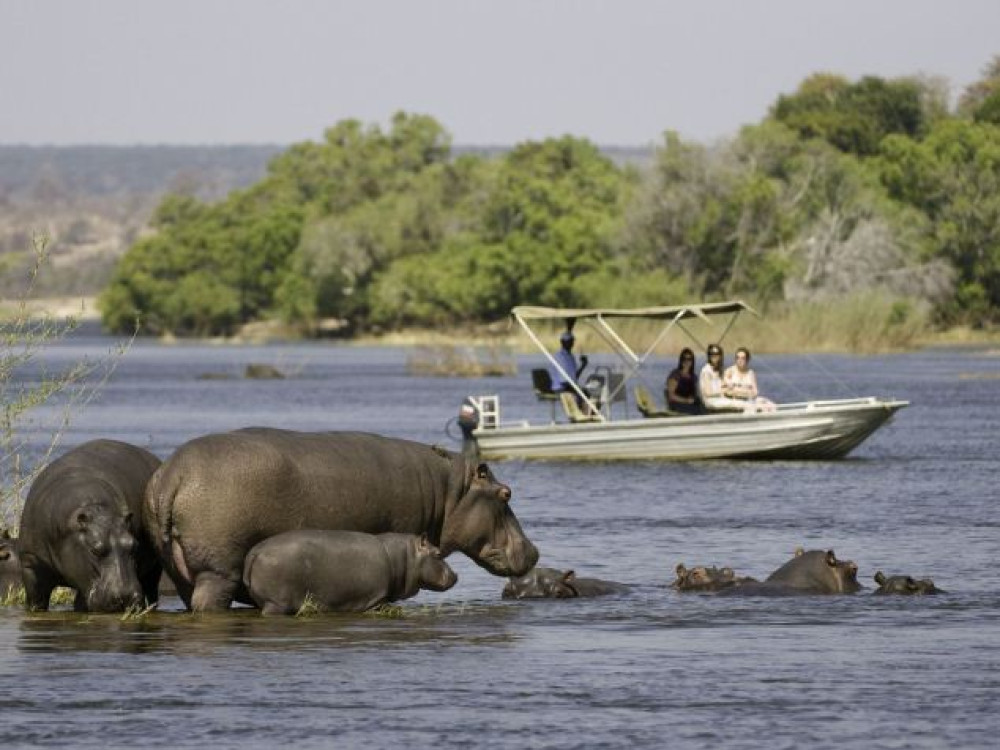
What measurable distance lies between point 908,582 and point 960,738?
586 cm

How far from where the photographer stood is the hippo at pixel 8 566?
16500 mm

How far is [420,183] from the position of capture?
142m

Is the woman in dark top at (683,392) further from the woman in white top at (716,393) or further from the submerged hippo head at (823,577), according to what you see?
the submerged hippo head at (823,577)

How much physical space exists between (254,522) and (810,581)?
4650 millimetres

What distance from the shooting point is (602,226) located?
10819cm

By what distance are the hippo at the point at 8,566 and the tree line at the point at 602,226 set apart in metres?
67.0

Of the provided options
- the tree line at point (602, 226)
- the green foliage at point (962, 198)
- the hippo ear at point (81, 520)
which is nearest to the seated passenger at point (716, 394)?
the hippo ear at point (81, 520)

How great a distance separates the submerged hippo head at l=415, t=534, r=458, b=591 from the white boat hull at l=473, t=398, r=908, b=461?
17.1 m

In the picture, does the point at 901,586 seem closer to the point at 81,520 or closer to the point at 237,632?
the point at 237,632

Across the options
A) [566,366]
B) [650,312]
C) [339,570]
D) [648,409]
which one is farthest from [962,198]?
[339,570]

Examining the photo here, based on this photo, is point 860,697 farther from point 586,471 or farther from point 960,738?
point 586,471

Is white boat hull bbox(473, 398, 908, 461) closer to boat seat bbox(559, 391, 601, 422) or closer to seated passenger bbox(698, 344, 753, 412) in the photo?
seated passenger bbox(698, 344, 753, 412)

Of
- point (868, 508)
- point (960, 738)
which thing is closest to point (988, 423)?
point (868, 508)

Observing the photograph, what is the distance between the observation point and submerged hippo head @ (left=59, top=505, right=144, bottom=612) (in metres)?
14.8
